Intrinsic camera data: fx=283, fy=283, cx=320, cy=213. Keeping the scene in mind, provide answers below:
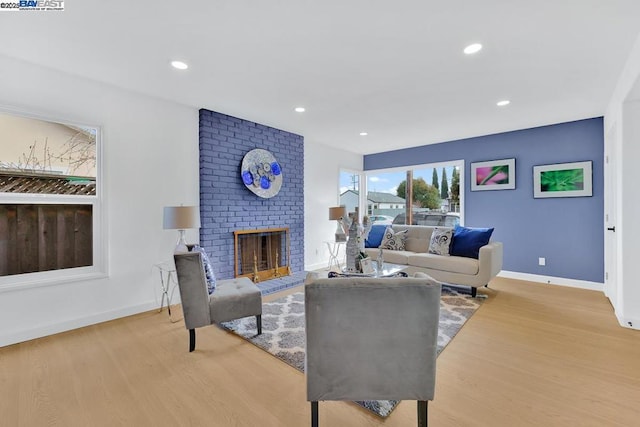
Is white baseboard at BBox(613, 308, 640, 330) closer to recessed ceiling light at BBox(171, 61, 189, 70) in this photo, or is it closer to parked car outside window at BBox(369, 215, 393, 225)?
parked car outside window at BBox(369, 215, 393, 225)

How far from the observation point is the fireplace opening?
407cm

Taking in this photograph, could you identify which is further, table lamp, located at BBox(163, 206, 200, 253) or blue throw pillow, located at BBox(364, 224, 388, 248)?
blue throw pillow, located at BBox(364, 224, 388, 248)

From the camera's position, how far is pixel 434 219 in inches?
225

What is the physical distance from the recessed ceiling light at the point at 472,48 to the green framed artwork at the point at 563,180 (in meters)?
3.02

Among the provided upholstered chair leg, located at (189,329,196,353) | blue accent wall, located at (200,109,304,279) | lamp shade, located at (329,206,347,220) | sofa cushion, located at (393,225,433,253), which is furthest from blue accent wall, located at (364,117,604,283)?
upholstered chair leg, located at (189,329,196,353)

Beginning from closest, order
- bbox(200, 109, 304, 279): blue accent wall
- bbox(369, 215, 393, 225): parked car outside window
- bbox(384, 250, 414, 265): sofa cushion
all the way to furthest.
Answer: bbox(200, 109, 304, 279): blue accent wall, bbox(384, 250, 414, 265): sofa cushion, bbox(369, 215, 393, 225): parked car outside window

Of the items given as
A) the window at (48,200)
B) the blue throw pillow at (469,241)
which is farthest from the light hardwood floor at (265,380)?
the blue throw pillow at (469,241)

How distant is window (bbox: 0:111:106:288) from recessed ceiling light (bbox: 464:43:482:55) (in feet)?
11.7

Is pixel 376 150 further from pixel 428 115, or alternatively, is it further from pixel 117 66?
pixel 117 66

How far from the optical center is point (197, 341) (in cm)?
253

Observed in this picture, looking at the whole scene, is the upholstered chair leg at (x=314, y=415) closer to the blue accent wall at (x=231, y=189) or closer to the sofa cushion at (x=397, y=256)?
the blue accent wall at (x=231, y=189)

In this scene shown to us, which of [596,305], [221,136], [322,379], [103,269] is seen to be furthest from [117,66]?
[596,305]

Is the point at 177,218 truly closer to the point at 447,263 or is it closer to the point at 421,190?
the point at 447,263

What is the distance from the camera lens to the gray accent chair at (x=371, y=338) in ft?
4.45
